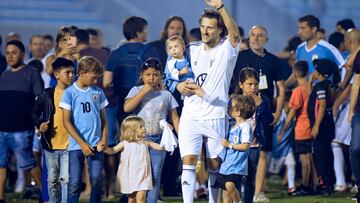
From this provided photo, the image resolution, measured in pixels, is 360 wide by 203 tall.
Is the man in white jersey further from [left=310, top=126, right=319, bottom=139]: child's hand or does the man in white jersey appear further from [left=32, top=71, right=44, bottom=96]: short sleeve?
[left=310, top=126, right=319, bottom=139]: child's hand

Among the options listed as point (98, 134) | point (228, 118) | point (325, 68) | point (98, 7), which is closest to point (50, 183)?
point (98, 134)

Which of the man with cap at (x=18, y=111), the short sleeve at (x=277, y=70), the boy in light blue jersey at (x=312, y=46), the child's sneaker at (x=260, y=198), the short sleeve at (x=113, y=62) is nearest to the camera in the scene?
the man with cap at (x=18, y=111)

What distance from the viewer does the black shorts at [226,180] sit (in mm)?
15734

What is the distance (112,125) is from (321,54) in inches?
129

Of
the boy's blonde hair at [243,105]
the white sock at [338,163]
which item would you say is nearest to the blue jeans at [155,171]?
the boy's blonde hair at [243,105]

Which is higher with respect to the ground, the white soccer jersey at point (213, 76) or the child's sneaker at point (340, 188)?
the white soccer jersey at point (213, 76)

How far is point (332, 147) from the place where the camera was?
20438mm

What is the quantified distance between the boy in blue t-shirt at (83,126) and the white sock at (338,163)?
208 inches

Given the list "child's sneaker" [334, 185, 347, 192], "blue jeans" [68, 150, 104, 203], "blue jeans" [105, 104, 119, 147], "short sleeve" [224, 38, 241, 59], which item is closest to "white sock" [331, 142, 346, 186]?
"child's sneaker" [334, 185, 347, 192]

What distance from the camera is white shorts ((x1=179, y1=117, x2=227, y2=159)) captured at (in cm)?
1548

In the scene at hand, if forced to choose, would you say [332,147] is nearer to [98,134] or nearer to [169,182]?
[169,182]

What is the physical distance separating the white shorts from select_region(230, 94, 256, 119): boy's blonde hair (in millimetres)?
331

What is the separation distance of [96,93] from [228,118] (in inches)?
57.4

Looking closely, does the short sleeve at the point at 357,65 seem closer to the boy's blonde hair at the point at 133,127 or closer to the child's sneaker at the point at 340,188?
the boy's blonde hair at the point at 133,127
